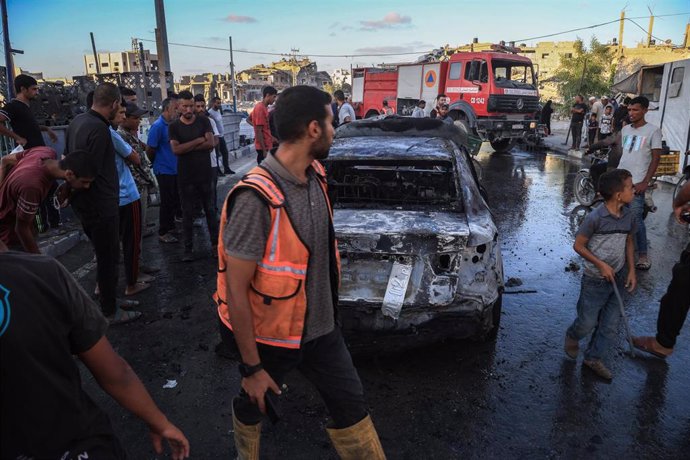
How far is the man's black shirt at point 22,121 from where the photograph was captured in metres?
5.96

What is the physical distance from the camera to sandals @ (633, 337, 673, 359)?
11.2 feet

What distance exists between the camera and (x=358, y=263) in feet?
10.3

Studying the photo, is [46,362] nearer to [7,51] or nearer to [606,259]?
[606,259]

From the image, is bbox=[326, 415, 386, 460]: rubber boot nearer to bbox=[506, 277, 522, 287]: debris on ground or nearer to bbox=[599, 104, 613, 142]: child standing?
bbox=[506, 277, 522, 287]: debris on ground

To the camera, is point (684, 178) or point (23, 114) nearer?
point (23, 114)

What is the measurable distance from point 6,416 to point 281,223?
0.95 metres

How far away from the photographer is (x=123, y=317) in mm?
4078

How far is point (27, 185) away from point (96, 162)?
0.67 m

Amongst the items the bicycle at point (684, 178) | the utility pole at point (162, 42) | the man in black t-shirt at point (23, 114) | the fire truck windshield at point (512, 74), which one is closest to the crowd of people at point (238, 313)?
the bicycle at point (684, 178)

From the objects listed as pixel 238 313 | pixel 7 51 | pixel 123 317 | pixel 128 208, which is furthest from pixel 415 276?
pixel 7 51

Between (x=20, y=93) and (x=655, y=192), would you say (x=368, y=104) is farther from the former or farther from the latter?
(x=20, y=93)

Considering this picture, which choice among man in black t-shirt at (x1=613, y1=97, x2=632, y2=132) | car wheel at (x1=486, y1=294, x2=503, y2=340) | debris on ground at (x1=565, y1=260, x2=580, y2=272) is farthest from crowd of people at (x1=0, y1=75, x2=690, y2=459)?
man in black t-shirt at (x1=613, y1=97, x2=632, y2=132)

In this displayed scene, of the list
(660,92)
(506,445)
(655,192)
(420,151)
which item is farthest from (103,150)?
(660,92)

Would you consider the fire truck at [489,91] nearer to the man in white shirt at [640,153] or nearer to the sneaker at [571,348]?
the man in white shirt at [640,153]
